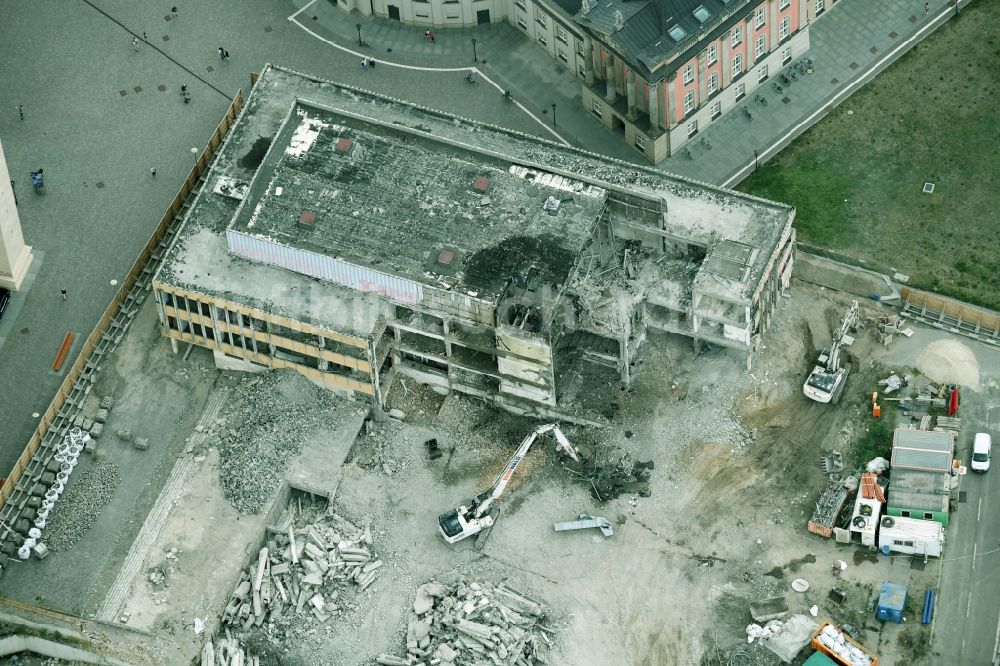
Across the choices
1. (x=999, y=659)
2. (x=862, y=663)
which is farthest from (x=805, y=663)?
(x=999, y=659)

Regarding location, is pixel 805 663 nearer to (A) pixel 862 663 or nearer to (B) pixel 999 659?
(A) pixel 862 663
